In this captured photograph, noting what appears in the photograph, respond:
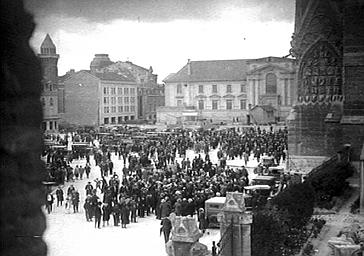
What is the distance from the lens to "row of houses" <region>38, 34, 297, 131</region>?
4612 cm

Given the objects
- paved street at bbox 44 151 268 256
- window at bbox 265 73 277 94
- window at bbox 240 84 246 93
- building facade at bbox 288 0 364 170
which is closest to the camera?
paved street at bbox 44 151 268 256

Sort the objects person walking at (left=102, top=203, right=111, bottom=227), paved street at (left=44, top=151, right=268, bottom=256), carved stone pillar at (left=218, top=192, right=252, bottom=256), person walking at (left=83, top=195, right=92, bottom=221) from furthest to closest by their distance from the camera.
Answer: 1. person walking at (left=83, top=195, right=92, bottom=221)
2. person walking at (left=102, top=203, right=111, bottom=227)
3. paved street at (left=44, top=151, right=268, bottom=256)
4. carved stone pillar at (left=218, top=192, right=252, bottom=256)

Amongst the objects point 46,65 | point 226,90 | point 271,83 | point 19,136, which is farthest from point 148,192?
point 226,90

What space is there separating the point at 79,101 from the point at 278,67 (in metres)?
22.0

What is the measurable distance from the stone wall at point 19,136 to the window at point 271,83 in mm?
55053

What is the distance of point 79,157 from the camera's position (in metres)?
31.4

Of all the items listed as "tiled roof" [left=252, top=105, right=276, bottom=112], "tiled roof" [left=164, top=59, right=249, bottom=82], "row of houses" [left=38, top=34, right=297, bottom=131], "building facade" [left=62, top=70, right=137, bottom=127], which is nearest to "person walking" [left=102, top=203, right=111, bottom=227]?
"building facade" [left=62, top=70, right=137, bottom=127]

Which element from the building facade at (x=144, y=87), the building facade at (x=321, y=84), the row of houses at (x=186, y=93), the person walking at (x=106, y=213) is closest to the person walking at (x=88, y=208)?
the person walking at (x=106, y=213)

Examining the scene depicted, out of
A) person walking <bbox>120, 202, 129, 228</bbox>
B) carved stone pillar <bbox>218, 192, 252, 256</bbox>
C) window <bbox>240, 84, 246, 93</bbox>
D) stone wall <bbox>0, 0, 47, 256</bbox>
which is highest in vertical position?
window <bbox>240, 84, 246, 93</bbox>

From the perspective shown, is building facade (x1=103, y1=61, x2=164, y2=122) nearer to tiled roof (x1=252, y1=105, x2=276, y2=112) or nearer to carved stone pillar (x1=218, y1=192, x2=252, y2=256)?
tiled roof (x1=252, y1=105, x2=276, y2=112)

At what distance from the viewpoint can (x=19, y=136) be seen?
6.79ft

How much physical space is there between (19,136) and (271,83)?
55.4 metres

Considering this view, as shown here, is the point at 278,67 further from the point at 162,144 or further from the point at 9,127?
the point at 9,127

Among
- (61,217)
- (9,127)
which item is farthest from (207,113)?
(9,127)
